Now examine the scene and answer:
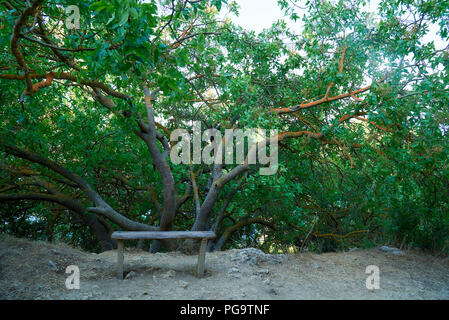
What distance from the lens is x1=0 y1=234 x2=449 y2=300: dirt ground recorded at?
345cm

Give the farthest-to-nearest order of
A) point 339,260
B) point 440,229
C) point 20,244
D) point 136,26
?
point 440,229 → point 339,260 → point 20,244 → point 136,26

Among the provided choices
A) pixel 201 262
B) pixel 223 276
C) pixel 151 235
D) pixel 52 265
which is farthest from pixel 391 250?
pixel 52 265

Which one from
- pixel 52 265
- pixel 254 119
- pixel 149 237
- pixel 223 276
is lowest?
pixel 223 276

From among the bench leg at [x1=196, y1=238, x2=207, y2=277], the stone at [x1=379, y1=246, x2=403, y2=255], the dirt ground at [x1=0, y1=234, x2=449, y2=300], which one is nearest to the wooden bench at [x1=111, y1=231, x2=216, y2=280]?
the bench leg at [x1=196, y1=238, x2=207, y2=277]

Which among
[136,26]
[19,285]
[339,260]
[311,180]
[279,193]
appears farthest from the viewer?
[311,180]

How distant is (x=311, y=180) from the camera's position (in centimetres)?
673

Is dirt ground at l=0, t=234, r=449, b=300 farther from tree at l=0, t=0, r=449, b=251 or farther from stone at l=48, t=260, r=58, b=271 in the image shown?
tree at l=0, t=0, r=449, b=251

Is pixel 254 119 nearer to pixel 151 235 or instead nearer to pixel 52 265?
pixel 151 235

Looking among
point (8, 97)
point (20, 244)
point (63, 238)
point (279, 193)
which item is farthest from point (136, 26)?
point (63, 238)

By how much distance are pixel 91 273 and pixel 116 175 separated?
361cm

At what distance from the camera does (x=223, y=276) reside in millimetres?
4102

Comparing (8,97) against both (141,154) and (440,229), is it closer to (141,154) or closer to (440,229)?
(141,154)

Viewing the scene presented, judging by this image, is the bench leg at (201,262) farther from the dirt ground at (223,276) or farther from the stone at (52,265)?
the stone at (52,265)

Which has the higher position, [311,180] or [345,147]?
[345,147]
